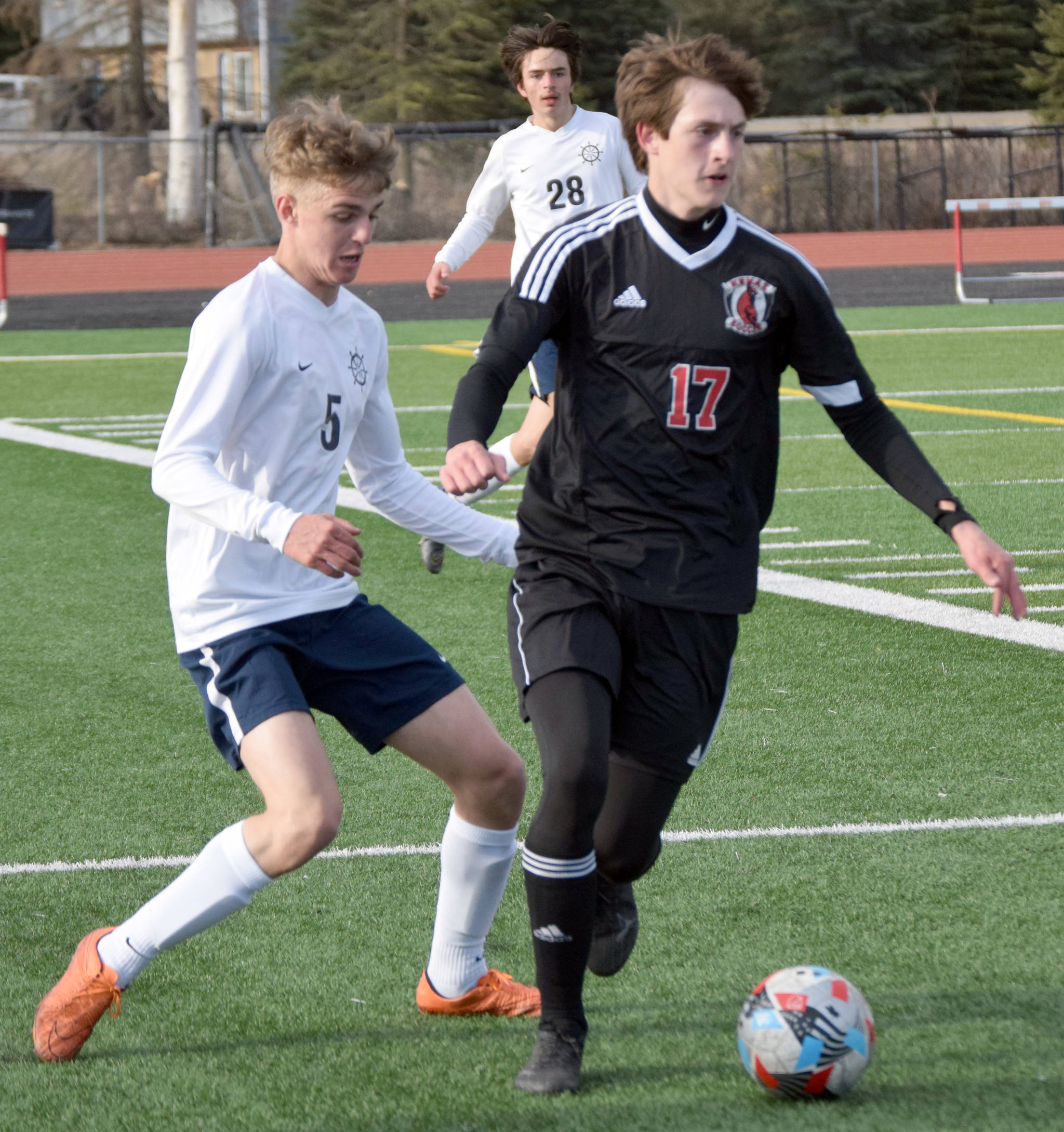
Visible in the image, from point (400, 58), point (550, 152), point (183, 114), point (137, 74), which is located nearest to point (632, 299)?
point (550, 152)

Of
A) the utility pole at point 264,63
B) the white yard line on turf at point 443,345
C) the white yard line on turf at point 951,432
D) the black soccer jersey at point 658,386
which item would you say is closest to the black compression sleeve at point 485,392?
the black soccer jersey at point 658,386

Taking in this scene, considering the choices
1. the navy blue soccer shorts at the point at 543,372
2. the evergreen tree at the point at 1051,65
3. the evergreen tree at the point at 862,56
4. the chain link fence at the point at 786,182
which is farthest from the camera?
the evergreen tree at the point at 862,56

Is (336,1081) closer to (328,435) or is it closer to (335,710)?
(335,710)

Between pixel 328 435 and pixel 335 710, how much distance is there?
0.58 metres

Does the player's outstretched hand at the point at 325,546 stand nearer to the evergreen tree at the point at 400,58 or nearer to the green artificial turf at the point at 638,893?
the green artificial turf at the point at 638,893

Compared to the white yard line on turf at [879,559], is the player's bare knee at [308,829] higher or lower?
higher

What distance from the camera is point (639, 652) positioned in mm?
3576

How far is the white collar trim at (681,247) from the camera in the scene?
363cm

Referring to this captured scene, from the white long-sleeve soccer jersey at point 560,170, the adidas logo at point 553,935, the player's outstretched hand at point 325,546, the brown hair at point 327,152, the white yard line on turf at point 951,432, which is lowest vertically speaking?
the adidas logo at point 553,935

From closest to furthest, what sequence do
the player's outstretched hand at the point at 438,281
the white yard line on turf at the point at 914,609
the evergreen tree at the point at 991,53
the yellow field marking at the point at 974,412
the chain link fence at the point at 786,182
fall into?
the white yard line on turf at the point at 914,609 → the player's outstretched hand at the point at 438,281 → the yellow field marking at the point at 974,412 → the chain link fence at the point at 786,182 → the evergreen tree at the point at 991,53

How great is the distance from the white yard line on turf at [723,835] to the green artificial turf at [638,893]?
0.15 feet

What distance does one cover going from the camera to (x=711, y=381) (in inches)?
Result: 142

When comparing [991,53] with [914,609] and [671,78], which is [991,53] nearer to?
[914,609]

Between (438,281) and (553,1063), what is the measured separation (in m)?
6.79
